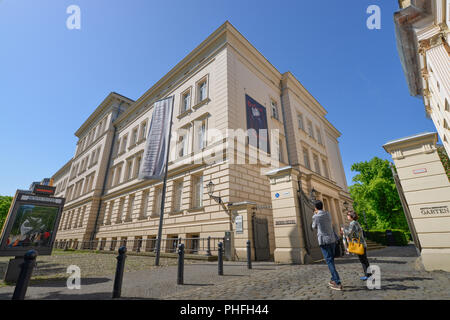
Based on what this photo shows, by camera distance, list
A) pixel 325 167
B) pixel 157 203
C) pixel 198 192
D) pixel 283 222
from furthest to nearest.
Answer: pixel 325 167, pixel 157 203, pixel 198 192, pixel 283 222

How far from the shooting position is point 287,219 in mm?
8531

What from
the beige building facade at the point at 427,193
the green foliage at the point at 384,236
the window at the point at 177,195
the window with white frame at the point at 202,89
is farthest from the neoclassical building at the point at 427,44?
the green foliage at the point at 384,236

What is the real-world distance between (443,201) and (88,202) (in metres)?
29.5

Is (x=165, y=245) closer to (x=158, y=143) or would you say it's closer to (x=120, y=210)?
(x=158, y=143)

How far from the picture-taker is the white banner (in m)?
11.9

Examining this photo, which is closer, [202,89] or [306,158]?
[202,89]

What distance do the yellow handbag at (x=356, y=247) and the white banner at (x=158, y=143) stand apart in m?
9.47

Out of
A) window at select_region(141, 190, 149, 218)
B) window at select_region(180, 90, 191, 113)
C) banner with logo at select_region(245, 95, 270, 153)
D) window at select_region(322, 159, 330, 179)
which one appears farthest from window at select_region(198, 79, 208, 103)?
window at select_region(322, 159, 330, 179)

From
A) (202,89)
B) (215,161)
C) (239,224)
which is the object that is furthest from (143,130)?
(239,224)

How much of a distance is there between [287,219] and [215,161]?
19.1ft

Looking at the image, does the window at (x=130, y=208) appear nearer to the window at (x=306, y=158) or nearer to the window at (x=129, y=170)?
the window at (x=129, y=170)

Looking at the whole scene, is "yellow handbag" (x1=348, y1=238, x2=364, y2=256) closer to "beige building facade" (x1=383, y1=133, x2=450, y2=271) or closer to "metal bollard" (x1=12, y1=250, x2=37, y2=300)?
"beige building facade" (x1=383, y1=133, x2=450, y2=271)

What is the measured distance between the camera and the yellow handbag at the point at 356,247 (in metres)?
4.62
